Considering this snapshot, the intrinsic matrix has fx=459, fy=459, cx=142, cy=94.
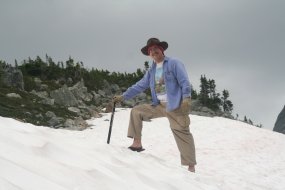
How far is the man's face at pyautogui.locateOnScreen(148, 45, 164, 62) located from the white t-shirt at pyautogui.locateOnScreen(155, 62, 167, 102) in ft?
0.35

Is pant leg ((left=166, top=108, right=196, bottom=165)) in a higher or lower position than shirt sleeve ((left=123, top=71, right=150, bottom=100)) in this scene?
lower

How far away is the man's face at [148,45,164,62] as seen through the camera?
7.47 metres

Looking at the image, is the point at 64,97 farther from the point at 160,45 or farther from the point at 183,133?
the point at 183,133

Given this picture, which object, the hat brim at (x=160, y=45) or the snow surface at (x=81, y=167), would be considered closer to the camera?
the snow surface at (x=81, y=167)

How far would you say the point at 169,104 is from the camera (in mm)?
7277

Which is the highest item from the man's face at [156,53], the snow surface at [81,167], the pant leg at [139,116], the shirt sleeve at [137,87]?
the man's face at [156,53]

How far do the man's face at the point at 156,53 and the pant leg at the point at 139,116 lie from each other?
0.83m

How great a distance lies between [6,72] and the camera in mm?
39562

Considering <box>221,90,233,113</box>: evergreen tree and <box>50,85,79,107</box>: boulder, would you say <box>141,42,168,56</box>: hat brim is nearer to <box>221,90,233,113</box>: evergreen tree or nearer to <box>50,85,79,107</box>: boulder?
<box>50,85,79,107</box>: boulder

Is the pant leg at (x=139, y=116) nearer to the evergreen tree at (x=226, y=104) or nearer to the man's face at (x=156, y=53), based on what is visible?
the man's face at (x=156, y=53)

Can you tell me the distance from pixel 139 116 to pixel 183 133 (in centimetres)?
75

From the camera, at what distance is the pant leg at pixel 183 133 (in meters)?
7.25

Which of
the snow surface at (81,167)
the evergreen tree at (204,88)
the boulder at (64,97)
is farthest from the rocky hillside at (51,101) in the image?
the snow surface at (81,167)

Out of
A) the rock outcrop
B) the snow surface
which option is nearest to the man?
the snow surface
